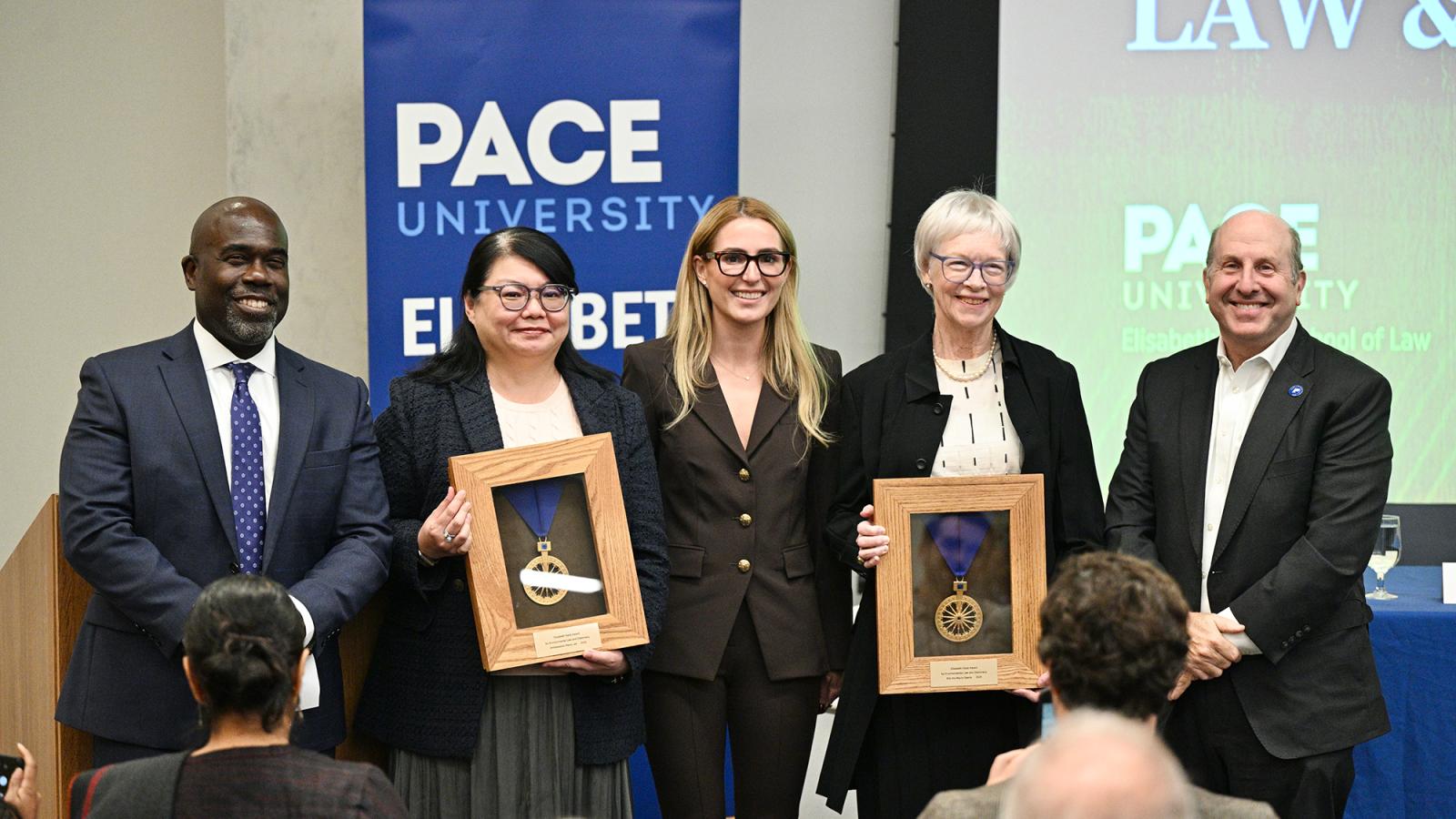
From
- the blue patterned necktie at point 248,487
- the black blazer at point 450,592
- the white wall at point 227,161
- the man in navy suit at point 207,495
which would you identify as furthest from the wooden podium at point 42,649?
the white wall at point 227,161

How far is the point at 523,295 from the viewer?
3.21 meters

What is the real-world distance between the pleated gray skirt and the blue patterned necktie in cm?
56

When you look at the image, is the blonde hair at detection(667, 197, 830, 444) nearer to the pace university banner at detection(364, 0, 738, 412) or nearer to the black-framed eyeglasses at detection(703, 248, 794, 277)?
the black-framed eyeglasses at detection(703, 248, 794, 277)

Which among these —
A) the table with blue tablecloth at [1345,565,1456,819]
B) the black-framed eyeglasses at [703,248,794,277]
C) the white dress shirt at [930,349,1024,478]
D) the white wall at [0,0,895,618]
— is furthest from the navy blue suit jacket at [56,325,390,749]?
the white wall at [0,0,895,618]

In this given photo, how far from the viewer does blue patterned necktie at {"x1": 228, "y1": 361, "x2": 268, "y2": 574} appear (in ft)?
9.59

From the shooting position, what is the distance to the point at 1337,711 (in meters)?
3.16

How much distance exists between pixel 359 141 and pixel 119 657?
151 inches

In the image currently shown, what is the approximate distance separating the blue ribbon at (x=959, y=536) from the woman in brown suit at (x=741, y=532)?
38 cm

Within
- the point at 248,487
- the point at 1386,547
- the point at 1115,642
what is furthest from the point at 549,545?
the point at 1386,547

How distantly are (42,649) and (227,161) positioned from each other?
3903mm

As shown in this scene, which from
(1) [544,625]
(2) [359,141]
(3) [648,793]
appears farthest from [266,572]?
(2) [359,141]

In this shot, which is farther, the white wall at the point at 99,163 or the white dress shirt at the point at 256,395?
the white wall at the point at 99,163

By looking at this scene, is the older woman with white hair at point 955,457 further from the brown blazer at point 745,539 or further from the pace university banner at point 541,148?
the pace university banner at point 541,148

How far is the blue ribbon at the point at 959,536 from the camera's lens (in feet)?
10.4
